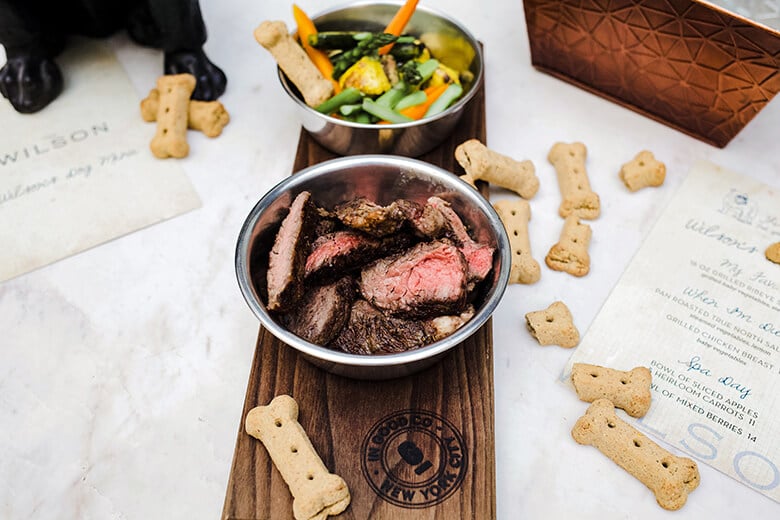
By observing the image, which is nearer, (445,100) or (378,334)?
(378,334)

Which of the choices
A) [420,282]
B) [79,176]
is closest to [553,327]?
[420,282]

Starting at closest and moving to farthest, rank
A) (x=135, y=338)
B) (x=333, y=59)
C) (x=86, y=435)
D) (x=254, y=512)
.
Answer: (x=254, y=512) < (x=86, y=435) < (x=135, y=338) < (x=333, y=59)

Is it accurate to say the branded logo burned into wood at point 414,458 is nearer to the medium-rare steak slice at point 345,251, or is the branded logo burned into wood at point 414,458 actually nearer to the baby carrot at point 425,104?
the medium-rare steak slice at point 345,251

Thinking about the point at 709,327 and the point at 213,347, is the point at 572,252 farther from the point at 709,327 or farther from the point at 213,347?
the point at 213,347

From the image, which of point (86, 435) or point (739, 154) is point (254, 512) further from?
point (739, 154)

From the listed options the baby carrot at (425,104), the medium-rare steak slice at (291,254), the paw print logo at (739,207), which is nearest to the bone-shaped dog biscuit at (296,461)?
the medium-rare steak slice at (291,254)

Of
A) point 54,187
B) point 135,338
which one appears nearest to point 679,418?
point 135,338
